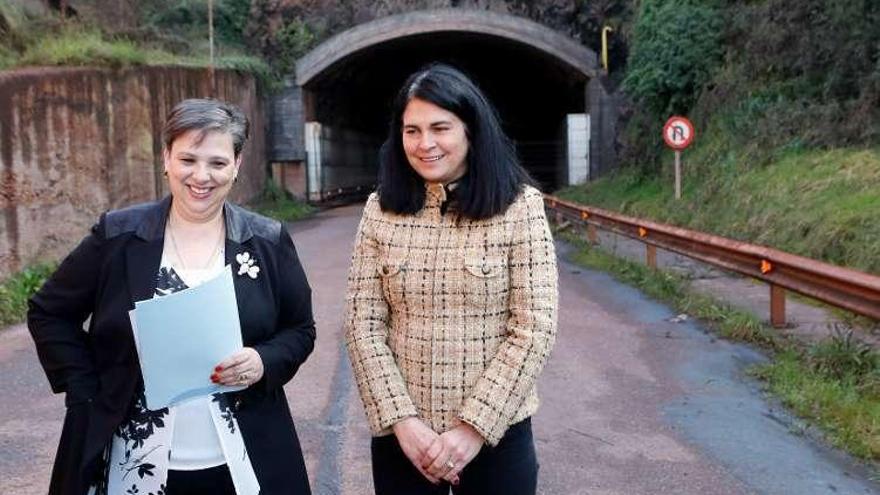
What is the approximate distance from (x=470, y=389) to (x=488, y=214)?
0.46m

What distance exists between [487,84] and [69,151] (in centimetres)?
2413

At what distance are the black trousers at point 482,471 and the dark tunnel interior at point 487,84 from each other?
21.3 m

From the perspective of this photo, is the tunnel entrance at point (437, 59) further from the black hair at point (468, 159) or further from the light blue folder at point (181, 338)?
the light blue folder at point (181, 338)

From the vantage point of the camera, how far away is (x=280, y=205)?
22.9 meters

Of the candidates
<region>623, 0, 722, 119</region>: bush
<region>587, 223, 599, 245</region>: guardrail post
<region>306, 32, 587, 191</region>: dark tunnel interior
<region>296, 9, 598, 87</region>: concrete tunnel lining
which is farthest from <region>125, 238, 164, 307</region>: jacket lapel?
<region>296, 9, 598, 87</region>: concrete tunnel lining

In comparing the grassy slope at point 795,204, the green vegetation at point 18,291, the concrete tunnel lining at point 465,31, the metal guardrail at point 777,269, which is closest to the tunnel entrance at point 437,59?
the concrete tunnel lining at point 465,31

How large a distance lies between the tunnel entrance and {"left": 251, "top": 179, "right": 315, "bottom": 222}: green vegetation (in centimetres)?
124

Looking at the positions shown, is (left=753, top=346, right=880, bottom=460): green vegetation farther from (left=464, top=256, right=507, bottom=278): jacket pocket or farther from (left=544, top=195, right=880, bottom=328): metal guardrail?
(left=464, top=256, right=507, bottom=278): jacket pocket

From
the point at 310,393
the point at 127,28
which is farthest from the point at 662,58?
the point at 310,393

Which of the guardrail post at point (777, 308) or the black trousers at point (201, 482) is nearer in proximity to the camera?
the black trousers at point (201, 482)

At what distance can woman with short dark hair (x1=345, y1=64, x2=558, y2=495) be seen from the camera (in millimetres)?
2271

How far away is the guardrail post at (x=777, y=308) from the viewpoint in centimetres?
730

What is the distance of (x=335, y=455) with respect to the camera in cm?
460

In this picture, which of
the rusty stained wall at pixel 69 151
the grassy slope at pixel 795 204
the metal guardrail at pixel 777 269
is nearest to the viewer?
the metal guardrail at pixel 777 269
